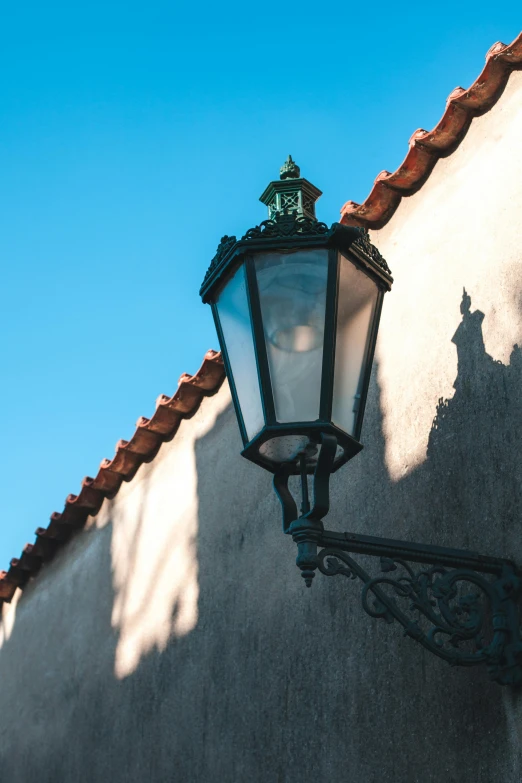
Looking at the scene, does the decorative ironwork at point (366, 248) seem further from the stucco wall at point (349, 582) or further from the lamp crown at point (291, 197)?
the stucco wall at point (349, 582)

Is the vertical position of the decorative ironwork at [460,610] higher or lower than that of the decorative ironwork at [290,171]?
lower

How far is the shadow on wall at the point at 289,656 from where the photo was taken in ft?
10.0

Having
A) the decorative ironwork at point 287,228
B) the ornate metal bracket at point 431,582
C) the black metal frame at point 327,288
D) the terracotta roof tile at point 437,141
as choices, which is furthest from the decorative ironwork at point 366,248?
the terracotta roof tile at point 437,141

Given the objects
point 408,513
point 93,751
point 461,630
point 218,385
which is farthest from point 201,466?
point 461,630

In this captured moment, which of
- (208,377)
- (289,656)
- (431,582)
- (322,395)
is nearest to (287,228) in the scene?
(322,395)

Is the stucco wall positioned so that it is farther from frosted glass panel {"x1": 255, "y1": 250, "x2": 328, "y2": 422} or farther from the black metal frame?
frosted glass panel {"x1": 255, "y1": 250, "x2": 328, "y2": 422}

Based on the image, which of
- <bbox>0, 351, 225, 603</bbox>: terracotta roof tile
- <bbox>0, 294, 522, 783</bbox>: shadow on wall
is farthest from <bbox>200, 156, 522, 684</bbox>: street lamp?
<bbox>0, 351, 225, 603</bbox>: terracotta roof tile

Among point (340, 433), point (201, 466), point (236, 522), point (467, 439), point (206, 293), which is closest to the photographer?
point (340, 433)

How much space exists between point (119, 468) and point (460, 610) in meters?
3.60

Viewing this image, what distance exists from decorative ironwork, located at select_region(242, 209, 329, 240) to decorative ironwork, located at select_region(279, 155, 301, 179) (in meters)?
0.47

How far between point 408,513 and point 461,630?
2.56 ft

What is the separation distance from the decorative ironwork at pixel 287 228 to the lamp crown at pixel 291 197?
217mm

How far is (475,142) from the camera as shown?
398cm

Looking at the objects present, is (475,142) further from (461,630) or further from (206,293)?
(461,630)
